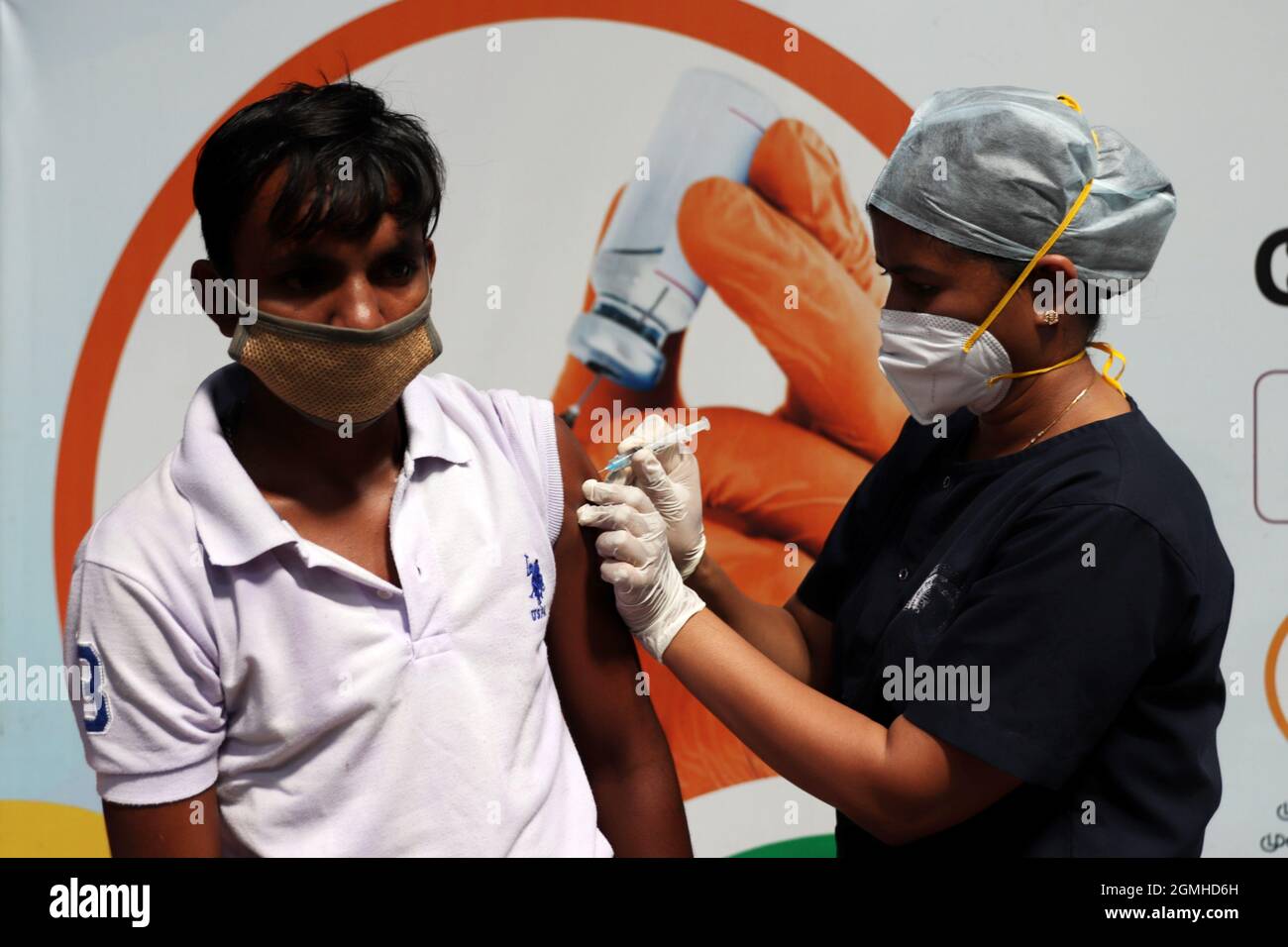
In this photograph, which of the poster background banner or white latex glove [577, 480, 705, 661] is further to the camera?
the poster background banner

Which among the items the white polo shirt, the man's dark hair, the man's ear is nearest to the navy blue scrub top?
the white polo shirt

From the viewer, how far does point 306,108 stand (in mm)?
1213

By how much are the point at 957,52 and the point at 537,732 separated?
1.92 metres

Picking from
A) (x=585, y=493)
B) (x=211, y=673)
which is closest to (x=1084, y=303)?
(x=585, y=493)

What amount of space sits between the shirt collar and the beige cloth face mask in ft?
0.25

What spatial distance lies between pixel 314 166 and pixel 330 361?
0.65 ft

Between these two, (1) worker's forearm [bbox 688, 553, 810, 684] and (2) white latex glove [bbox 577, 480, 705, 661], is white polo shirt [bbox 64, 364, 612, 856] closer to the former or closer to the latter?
(2) white latex glove [bbox 577, 480, 705, 661]

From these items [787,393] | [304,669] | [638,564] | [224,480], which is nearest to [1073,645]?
[638,564]

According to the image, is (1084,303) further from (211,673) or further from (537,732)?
(211,673)

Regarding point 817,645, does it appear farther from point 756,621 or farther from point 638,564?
point 638,564

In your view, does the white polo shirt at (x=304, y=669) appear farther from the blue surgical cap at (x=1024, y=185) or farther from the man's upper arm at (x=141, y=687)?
the blue surgical cap at (x=1024, y=185)

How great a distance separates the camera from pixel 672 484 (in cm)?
168

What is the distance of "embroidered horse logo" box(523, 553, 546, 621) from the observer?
4.40 feet

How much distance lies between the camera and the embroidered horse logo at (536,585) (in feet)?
4.40
